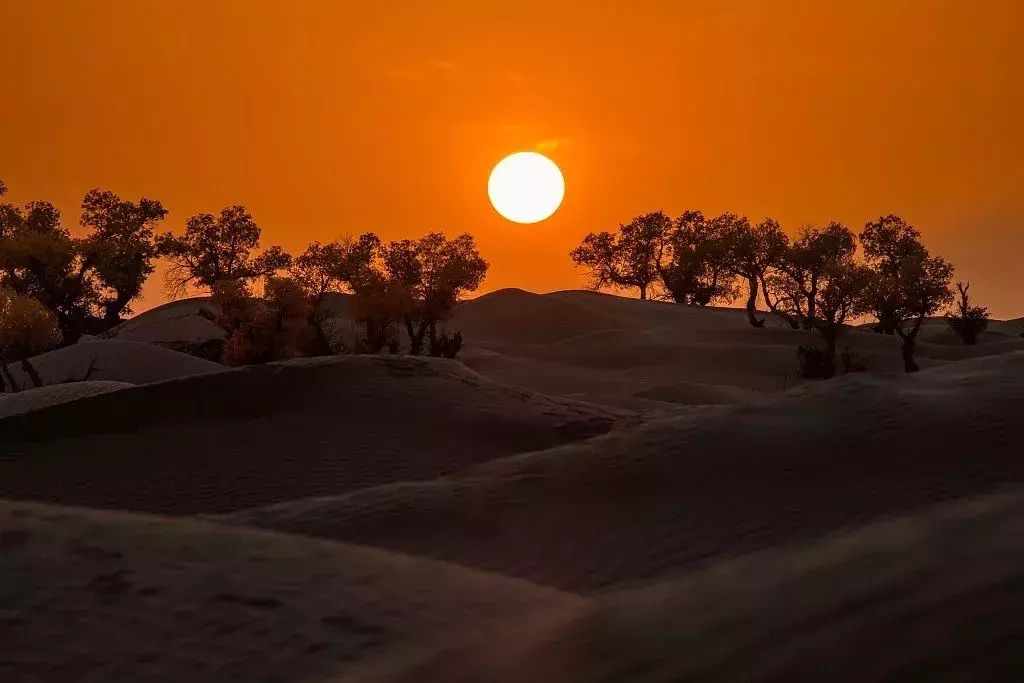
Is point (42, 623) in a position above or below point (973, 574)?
below

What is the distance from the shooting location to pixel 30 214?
31719 millimetres

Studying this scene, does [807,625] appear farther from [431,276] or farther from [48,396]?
[431,276]

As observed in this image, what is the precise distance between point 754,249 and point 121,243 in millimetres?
26239

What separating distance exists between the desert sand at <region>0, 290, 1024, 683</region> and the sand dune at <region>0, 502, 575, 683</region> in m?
0.01

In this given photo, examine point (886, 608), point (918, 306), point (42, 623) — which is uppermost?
point (918, 306)

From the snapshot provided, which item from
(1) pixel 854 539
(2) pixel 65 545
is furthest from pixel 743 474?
(2) pixel 65 545

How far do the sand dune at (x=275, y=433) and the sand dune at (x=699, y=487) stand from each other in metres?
0.54

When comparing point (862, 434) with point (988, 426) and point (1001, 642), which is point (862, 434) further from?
point (1001, 642)

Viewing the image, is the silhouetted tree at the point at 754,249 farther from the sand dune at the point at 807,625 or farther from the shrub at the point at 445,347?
the sand dune at the point at 807,625

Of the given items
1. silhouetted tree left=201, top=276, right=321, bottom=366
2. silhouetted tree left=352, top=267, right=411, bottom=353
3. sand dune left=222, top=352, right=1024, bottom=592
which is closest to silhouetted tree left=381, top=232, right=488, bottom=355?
silhouetted tree left=352, top=267, right=411, bottom=353

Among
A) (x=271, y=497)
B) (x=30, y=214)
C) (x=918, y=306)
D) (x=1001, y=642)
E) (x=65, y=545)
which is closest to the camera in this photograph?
(x=1001, y=642)

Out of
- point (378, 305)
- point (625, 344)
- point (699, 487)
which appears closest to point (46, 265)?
point (378, 305)

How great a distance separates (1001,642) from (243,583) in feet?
7.42

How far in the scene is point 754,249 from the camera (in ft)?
117
